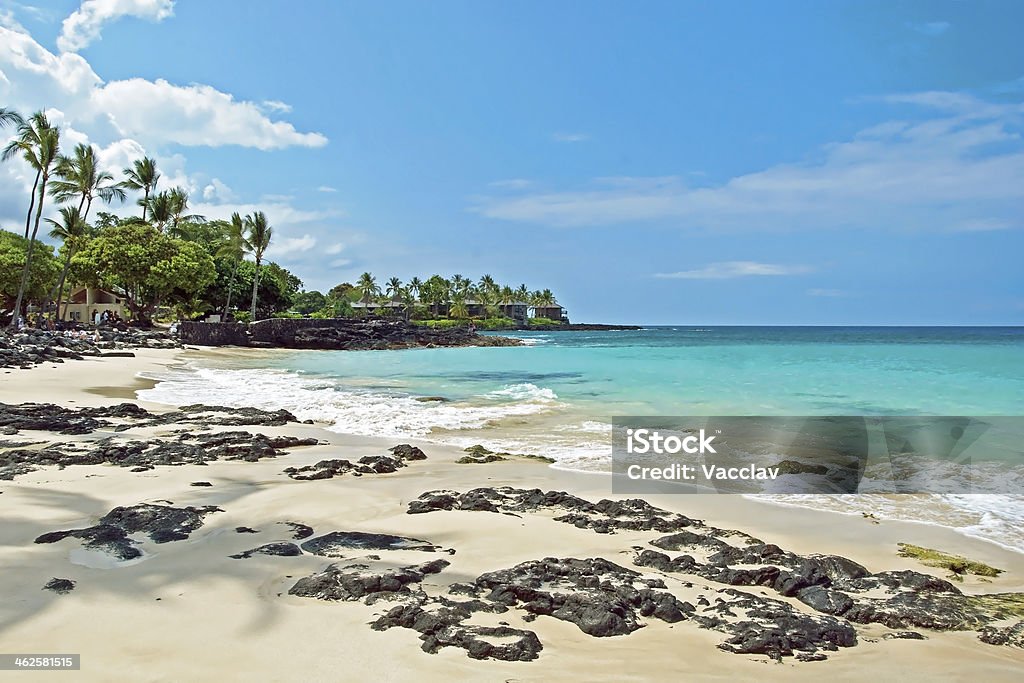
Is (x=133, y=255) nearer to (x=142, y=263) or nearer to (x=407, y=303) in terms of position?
(x=142, y=263)

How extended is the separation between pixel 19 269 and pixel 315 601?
4758 centimetres

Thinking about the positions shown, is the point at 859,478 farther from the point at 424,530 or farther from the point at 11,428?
the point at 11,428

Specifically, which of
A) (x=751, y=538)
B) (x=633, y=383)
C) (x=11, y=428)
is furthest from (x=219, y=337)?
(x=751, y=538)

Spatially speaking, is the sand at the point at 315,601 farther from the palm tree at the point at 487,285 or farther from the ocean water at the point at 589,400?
the palm tree at the point at 487,285

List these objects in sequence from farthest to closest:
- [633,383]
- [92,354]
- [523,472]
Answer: [92,354]
[633,383]
[523,472]

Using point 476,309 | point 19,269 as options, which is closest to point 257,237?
point 19,269

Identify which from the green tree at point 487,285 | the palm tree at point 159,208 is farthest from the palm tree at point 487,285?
the palm tree at point 159,208

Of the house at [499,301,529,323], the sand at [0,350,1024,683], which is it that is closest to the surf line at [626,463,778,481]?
the sand at [0,350,1024,683]

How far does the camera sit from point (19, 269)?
4109 centimetres

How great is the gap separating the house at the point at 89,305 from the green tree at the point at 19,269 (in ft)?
40.7

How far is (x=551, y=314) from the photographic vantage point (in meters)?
150

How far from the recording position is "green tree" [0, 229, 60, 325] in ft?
133

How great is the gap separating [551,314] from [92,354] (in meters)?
125

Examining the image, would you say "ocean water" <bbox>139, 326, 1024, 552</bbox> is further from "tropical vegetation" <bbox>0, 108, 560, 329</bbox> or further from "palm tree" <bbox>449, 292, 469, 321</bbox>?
"palm tree" <bbox>449, 292, 469, 321</bbox>
